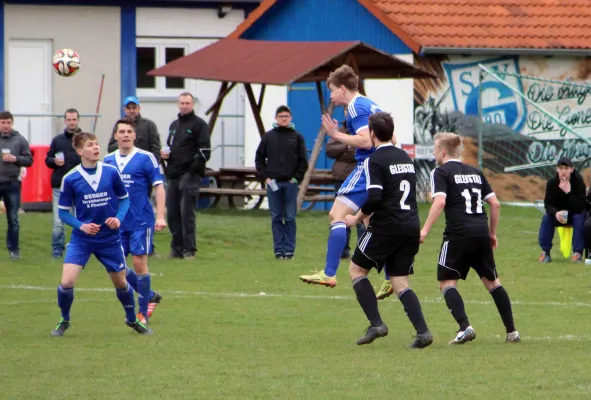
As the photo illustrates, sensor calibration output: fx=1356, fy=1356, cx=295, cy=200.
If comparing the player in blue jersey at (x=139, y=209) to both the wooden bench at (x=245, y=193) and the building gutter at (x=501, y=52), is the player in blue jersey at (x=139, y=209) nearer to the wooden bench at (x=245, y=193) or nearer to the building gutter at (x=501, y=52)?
the wooden bench at (x=245, y=193)

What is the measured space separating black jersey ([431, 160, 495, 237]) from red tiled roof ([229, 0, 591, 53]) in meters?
16.7

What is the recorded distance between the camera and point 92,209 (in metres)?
11.2

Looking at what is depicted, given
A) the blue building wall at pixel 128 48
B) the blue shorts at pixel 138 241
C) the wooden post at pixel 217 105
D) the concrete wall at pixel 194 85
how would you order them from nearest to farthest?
1. the blue shorts at pixel 138 241
2. the wooden post at pixel 217 105
3. the blue building wall at pixel 128 48
4. the concrete wall at pixel 194 85

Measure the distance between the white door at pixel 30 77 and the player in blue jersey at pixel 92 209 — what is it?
16472 millimetres

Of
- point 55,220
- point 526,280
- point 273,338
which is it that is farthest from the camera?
point 55,220

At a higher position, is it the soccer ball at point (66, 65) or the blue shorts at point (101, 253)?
the soccer ball at point (66, 65)

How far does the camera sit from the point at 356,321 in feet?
40.6

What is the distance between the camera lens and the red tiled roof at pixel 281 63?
891 inches

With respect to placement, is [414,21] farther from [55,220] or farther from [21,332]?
[21,332]

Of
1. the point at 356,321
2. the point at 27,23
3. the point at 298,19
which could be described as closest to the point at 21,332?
the point at 356,321

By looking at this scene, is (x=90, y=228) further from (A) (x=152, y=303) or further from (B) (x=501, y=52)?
(B) (x=501, y=52)

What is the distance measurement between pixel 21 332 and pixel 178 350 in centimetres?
189

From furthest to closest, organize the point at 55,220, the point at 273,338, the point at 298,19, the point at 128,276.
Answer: the point at 298,19, the point at 55,220, the point at 128,276, the point at 273,338

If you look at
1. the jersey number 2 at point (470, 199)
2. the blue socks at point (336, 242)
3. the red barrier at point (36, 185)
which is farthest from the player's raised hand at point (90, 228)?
the red barrier at point (36, 185)
